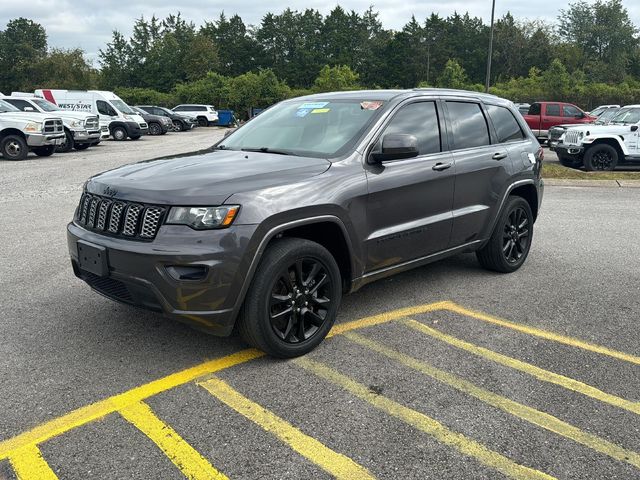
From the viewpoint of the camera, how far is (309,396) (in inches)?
127

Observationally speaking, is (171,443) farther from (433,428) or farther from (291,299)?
(433,428)

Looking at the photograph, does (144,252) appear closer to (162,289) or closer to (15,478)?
(162,289)

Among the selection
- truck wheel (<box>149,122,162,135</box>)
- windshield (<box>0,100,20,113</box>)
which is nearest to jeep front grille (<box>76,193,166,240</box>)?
windshield (<box>0,100,20,113</box>)

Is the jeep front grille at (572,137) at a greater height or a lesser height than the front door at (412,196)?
greater

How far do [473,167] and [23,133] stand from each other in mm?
15136

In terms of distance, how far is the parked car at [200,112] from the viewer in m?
41.7

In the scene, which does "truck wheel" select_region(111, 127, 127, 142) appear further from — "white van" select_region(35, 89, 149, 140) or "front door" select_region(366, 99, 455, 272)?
"front door" select_region(366, 99, 455, 272)

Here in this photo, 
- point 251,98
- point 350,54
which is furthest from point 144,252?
point 350,54

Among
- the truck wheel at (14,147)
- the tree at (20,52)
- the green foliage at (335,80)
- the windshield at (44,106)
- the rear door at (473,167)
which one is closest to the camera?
the rear door at (473,167)

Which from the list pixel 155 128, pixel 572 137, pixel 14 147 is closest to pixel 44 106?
pixel 14 147

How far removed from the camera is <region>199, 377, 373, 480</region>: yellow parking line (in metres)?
2.59

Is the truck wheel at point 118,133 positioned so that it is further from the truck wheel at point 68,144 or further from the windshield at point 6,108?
the windshield at point 6,108

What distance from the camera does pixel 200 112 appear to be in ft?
137

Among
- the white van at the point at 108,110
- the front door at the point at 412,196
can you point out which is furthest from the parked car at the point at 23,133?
the front door at the point at 412,196
